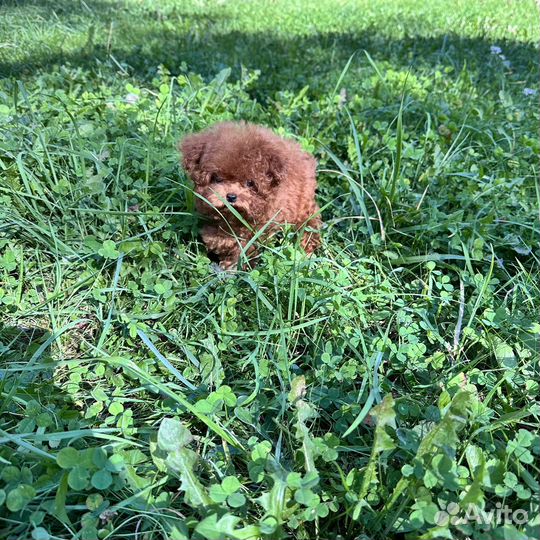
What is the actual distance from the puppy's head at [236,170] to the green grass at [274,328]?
215 millimetres

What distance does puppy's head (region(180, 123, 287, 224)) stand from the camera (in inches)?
91.7

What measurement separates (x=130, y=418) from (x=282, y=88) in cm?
325

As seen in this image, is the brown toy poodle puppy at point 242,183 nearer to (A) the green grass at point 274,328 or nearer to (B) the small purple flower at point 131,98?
(A) the green grass at point 274,328

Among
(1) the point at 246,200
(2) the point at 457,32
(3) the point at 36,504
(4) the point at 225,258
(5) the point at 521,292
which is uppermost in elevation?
(2) the point at 457,32

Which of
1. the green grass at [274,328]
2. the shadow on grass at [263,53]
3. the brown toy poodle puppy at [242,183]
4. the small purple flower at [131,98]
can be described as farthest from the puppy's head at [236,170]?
the shadow on grass at [263,53]

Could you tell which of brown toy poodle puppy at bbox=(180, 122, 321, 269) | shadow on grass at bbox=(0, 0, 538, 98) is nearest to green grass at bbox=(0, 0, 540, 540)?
brown toy poodle puppy at bbox=(180, 122, 321, 269)

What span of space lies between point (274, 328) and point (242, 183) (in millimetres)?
751

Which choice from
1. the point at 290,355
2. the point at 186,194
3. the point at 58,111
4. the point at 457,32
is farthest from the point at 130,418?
the point at 457,32

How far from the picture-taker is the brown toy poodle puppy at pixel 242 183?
92.0 inches

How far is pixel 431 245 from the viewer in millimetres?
2531

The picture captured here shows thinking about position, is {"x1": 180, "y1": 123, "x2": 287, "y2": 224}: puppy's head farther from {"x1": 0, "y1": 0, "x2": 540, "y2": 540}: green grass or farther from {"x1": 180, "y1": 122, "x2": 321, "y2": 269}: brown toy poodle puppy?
{"x1": 0, "y1": 0, "x2": 540, "y2": 540}: green grass

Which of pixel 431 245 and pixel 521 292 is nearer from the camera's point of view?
pixel 521 292

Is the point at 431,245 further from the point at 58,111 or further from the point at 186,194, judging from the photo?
the point at 58,111

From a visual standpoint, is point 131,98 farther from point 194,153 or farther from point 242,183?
point 242,183
